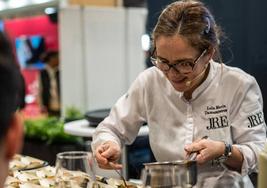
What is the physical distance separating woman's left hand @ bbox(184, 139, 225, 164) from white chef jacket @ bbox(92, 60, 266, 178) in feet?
0.64

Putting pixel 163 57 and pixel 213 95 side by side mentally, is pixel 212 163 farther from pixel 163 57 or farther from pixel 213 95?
pixel 163 57

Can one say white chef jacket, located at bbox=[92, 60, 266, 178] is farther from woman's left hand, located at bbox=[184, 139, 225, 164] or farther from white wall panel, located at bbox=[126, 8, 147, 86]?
white wall panel, located at bbox=[126, 8, 147, 86]

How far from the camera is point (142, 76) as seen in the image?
1.77m

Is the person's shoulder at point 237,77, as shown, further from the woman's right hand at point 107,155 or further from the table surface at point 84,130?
the table surface at point 84,130

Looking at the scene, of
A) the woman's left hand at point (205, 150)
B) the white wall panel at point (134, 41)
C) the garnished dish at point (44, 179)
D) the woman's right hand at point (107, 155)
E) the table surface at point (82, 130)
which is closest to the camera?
the garnished dish at point (44, 179)

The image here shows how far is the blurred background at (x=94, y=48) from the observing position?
7.83 ft

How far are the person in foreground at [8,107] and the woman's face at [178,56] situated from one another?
893mm

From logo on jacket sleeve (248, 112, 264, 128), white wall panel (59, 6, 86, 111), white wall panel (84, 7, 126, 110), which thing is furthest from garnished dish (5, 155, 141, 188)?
white wall panel (84, 7, 126, 110)

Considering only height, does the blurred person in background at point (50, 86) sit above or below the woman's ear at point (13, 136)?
below

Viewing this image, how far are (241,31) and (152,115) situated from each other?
0.94 meters

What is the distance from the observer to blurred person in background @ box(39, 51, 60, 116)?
20.9 ft

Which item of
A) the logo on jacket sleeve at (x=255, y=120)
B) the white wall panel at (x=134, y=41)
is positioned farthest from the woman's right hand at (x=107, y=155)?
the white wall panel at (x=134, y=41)

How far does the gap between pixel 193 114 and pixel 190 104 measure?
4 centimetres

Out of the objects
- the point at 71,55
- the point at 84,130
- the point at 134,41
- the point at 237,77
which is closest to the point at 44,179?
the point at 237,77
